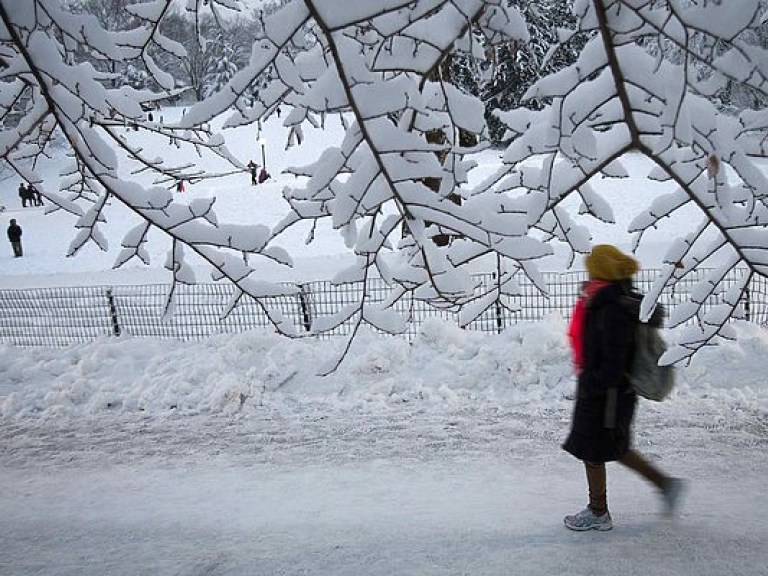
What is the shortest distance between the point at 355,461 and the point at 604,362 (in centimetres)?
263

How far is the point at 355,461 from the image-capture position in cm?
585

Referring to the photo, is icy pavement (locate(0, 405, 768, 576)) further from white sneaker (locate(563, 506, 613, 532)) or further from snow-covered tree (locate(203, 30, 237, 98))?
snow-covered tree (locate(203, 30, 237, 98))

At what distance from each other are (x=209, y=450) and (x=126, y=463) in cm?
74

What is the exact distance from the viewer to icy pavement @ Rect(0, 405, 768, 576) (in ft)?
14.2

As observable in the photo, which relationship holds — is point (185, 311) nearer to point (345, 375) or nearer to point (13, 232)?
point (345, 375)

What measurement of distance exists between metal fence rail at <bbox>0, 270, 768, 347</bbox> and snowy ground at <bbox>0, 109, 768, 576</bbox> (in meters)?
0.60

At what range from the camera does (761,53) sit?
2.17 metres

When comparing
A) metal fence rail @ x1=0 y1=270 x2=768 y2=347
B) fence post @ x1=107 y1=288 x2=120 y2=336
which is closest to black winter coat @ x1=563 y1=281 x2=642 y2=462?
metal fence rail @ x1=0 y1=270 x2=768 y2=347

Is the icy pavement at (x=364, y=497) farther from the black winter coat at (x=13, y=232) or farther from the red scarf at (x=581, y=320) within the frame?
the black winter coat at (x=13, y=232)

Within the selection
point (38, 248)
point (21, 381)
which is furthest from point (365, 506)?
point (38, 248)

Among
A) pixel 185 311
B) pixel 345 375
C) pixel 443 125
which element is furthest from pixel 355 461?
pixel 185 311

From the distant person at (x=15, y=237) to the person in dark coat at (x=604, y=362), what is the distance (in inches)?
868

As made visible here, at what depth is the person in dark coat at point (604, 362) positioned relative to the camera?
3.95m

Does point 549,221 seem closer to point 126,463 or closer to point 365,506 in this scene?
point 365,506
